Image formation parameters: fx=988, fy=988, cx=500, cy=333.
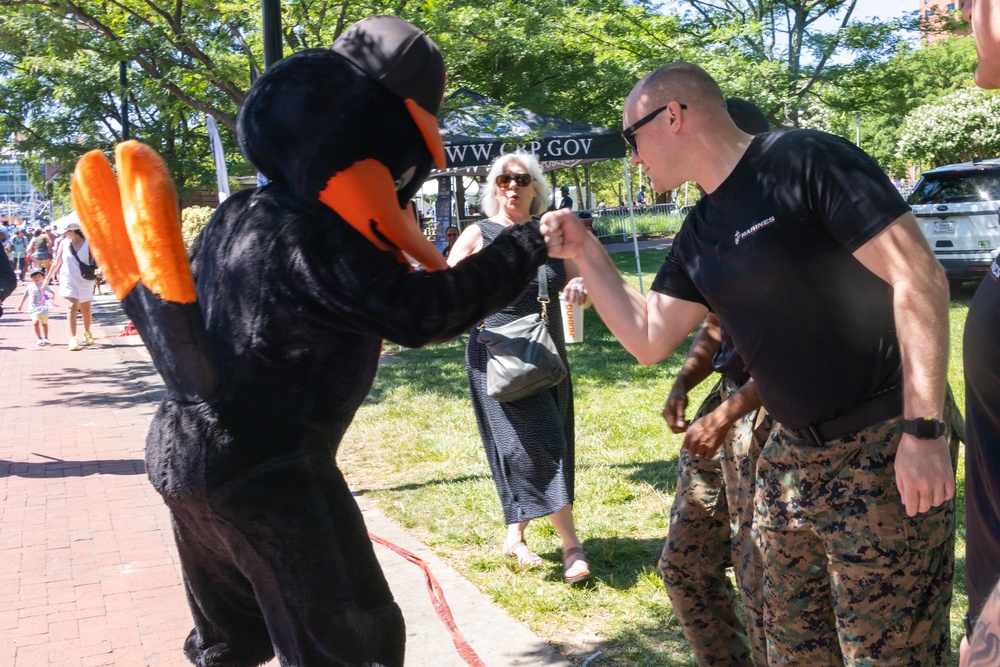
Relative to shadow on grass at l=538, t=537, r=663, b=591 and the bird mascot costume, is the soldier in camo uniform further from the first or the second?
shadow on grass at l=538, t=537, r=663, b=591

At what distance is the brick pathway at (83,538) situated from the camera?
4.32 meters

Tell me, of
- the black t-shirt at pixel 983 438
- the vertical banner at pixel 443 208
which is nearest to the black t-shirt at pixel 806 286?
the black t-shirt at pixel 983 438

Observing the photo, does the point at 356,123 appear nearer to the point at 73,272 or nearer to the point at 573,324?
the point at 573,324

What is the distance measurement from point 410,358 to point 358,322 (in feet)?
30.9

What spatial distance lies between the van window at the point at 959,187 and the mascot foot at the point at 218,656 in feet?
39.7

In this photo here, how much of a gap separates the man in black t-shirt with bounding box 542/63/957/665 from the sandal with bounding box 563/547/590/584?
179cm

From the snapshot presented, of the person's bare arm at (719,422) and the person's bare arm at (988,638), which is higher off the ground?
the person's bare arm at (988,638)

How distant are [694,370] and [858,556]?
1.22m

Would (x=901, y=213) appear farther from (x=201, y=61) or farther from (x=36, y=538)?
(x=201, y=61)

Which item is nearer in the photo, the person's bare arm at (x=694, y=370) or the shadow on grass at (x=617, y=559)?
the person's bare arm at (x=694, y=370)

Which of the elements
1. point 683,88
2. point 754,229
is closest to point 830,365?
point 754,229

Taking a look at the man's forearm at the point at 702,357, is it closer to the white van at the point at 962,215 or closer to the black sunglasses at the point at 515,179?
the black sunglasses at the point at 515,179

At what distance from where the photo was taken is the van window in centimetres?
1304

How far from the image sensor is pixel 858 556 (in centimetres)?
254
